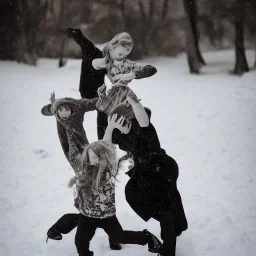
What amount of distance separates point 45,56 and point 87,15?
0.87 m

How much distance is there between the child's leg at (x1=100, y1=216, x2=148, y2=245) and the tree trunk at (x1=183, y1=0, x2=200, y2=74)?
2.42 m

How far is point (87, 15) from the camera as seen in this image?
2.77 meters

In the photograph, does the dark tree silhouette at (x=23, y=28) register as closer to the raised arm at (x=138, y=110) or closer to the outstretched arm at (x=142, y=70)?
the outstretched arm at (x=142, y=70)

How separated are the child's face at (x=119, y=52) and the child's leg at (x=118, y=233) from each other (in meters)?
0.73

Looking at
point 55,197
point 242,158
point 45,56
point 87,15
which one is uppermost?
point 87,15

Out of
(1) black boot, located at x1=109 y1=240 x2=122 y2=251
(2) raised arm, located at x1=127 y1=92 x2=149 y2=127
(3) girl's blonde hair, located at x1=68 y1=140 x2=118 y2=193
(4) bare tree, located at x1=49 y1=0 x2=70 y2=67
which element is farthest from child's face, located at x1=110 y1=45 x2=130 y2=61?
(4) bare tree, located at x1=49 y1=0 x2=70 y2=67

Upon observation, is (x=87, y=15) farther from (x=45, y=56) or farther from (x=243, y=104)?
(x=243, y=104)

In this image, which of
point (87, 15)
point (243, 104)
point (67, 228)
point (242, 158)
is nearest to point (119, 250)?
point (67, 228)

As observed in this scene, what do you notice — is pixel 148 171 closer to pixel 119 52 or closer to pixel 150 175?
pixel 150 175

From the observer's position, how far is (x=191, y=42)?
331cm

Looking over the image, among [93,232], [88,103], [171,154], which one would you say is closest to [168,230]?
[93,232]

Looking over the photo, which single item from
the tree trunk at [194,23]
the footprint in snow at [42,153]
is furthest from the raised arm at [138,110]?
the tree trunk at [194,23]

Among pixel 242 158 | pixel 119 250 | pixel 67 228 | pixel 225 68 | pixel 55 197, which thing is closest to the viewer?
pixel 67 228

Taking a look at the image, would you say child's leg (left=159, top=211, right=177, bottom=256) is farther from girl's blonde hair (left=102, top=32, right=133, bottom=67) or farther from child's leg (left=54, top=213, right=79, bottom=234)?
girl's blonde hair (left=102, top=32, right=133, bottom=67)
